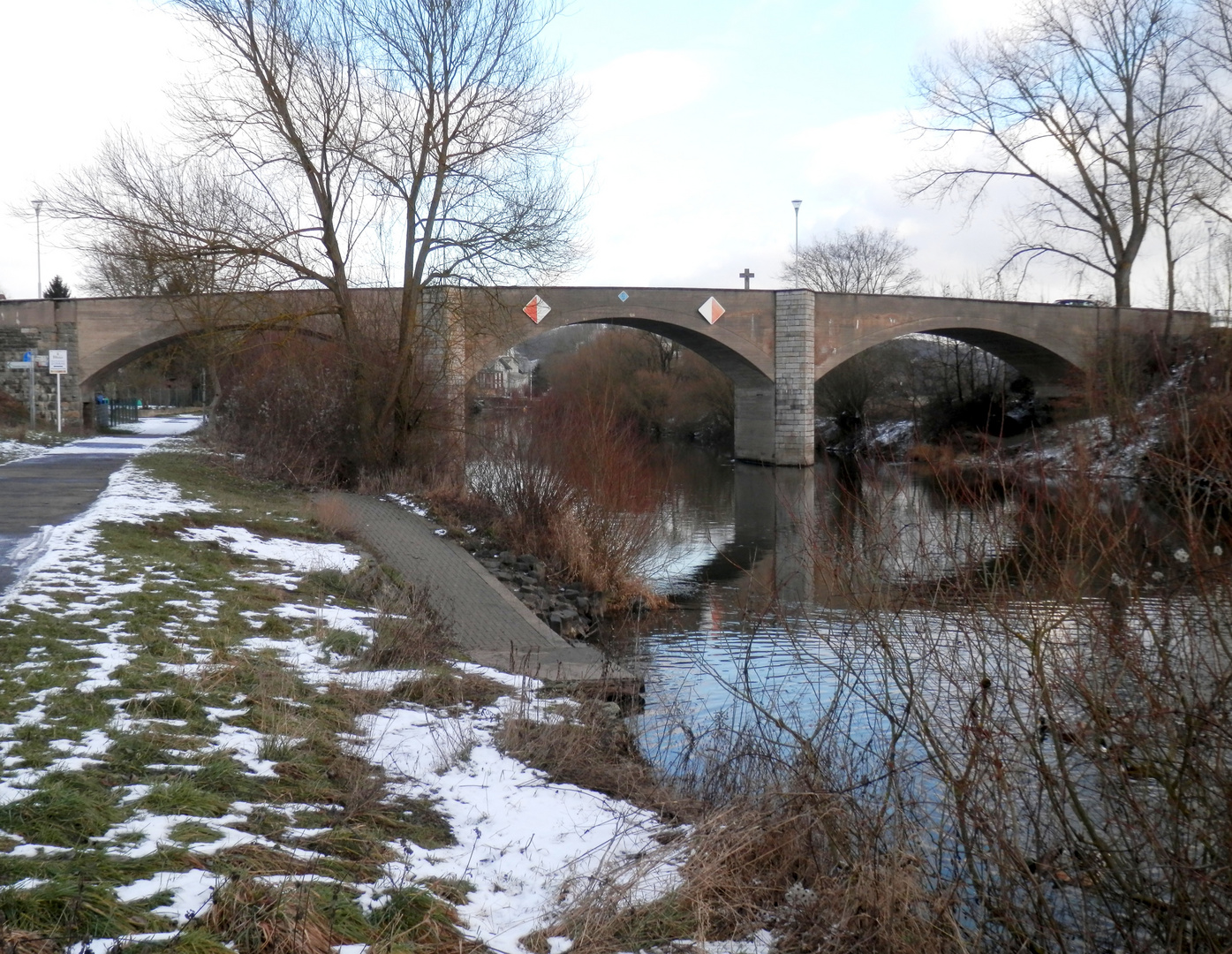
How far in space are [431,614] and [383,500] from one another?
909 centimetres

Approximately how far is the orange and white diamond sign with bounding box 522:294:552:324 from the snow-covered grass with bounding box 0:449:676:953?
23.5 m

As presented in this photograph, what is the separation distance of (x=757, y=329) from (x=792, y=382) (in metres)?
2.05

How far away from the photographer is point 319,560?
10.5 m

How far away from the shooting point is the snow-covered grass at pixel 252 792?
3332mm

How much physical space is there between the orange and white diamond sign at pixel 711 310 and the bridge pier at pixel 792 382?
7.48ft

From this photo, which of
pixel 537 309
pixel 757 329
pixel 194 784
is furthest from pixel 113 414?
pixel 194 784

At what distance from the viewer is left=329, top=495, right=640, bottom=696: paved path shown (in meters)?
7.58

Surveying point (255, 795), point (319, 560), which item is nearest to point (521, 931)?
point (255, 795)

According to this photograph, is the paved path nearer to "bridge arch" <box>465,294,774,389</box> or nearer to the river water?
the river water

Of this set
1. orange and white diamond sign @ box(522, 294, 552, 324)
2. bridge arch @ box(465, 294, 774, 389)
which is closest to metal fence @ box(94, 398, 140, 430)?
orange and white diamond sign @ box(522, 294, 552, 324)

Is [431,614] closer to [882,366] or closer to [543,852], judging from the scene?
[543,852]

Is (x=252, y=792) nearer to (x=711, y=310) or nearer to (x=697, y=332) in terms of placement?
(x=711, y=310)

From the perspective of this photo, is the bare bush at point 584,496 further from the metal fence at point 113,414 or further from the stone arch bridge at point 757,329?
the metal fence at point 113,414

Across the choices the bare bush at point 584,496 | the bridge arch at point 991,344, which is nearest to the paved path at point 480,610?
the bare bush at point 584,496
